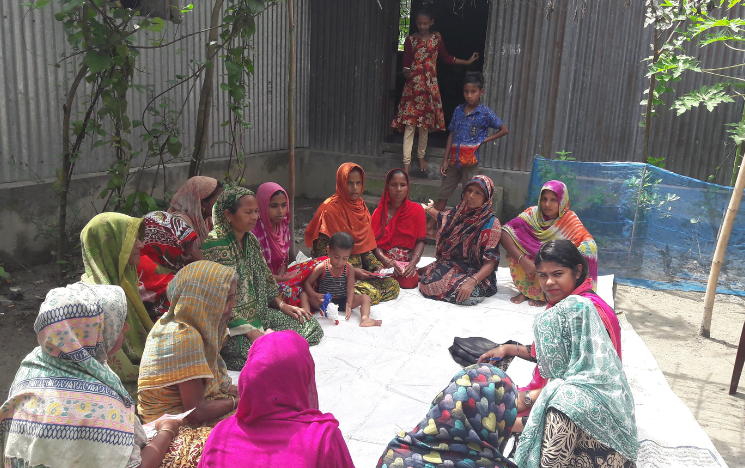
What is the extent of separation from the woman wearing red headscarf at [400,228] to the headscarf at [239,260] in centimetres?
158

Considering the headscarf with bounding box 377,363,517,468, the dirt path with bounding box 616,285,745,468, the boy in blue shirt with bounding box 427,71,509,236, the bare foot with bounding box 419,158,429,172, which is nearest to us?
the headscarf with bounding box 377,363,517,468

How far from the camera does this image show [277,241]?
15.7 feet

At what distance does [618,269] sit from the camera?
614 cm

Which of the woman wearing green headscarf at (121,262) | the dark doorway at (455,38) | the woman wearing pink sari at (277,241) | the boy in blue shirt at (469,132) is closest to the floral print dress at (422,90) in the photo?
the boy in blue shirt at (469,132)

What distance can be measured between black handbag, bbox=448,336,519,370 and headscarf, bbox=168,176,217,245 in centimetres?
206

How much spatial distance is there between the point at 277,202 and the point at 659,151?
5.74 metres

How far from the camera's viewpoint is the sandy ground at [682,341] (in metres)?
3.72

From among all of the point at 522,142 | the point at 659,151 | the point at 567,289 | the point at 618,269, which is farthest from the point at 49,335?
the point at 659,151

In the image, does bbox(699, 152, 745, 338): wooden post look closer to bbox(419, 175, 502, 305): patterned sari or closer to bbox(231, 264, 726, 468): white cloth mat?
bbox(231, 264, 726, 468): white cloth mat

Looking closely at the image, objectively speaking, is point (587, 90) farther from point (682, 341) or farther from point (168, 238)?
point (168, 238)

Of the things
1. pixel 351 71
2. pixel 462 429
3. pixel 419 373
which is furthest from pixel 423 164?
pixel 462 429

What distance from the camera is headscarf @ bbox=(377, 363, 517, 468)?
2072 mm

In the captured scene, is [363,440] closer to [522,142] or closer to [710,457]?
[710,457]

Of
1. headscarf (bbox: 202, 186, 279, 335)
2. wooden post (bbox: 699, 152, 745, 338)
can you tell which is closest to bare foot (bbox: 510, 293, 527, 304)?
wooden post (bbox: 699, 152, 745, 338)
